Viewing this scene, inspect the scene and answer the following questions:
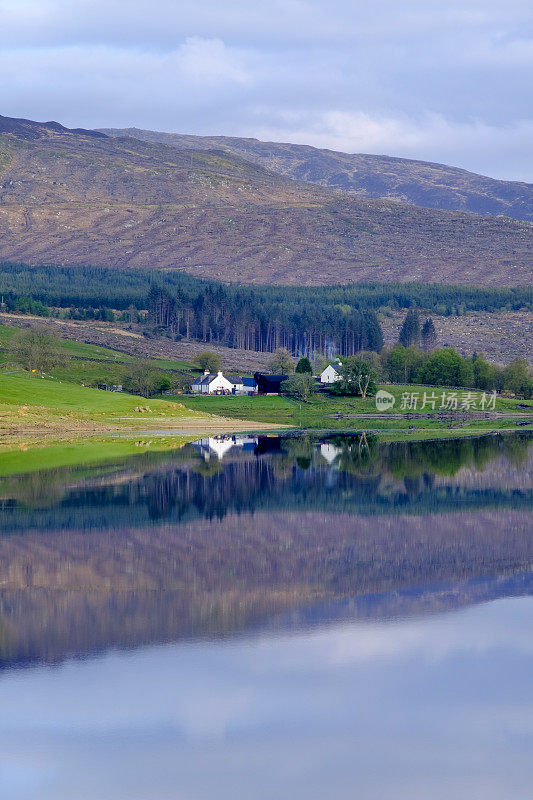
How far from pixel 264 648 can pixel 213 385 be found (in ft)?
333

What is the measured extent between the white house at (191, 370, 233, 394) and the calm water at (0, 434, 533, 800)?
253ft

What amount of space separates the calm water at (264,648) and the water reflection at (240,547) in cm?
13

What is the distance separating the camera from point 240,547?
3850 centimetres

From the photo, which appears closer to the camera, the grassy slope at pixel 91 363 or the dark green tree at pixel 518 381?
the grassy slope at pixel 91 363

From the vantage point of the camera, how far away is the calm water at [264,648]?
19703 mm

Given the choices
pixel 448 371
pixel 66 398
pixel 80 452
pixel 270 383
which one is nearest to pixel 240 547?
pixel 80 452

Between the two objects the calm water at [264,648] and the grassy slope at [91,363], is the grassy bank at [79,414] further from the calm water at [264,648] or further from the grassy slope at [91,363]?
the calm water at [264,648]

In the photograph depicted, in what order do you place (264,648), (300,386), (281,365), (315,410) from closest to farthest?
(264,648) < (315,410) < (300,386) < (281,365)

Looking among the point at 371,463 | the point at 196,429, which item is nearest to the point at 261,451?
the point at 371,463

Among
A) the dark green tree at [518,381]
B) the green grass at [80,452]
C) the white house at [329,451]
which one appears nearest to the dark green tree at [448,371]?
the dark green tree at [518,381]

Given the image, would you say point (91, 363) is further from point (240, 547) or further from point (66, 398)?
point (240, 547)

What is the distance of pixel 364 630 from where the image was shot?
27.8 m

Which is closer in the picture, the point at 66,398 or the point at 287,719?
the point at 287,719

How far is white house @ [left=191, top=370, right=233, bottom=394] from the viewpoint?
416 ft
